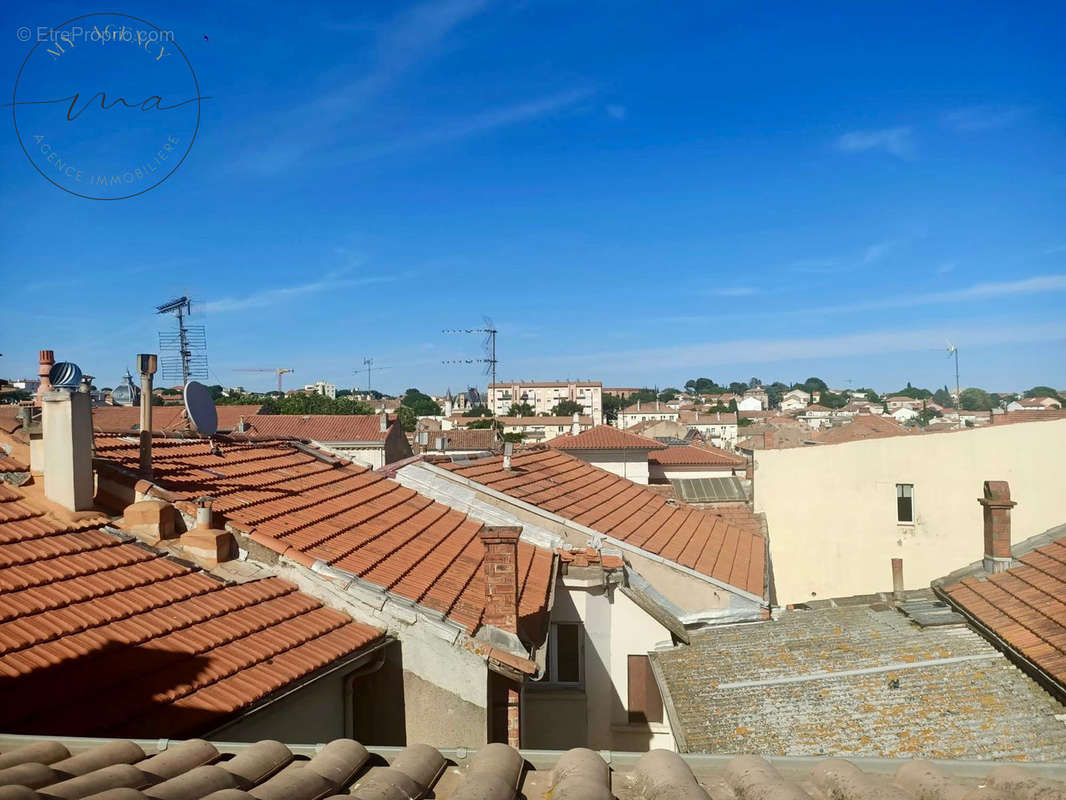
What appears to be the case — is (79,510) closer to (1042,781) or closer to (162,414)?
(1042,781)

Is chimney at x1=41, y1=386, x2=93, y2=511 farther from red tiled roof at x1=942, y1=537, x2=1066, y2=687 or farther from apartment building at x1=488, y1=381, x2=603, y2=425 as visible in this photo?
apartment building at x1=488, y1=381, x2=603, y2=425

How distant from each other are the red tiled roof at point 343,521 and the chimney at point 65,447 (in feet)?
3.24

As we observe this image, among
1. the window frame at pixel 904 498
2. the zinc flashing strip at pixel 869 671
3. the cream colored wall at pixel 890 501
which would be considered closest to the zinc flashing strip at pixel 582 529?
the zinc flashing strip at pixel 869 671

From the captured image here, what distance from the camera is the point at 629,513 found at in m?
16.9

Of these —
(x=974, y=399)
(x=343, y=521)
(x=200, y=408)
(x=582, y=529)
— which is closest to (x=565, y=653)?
(x=582, y=529)

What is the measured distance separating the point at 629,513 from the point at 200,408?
9.22m

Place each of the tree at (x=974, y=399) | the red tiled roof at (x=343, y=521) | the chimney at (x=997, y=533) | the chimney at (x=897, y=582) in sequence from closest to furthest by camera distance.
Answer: the red tiled roof at (x=343, y=521) < the chimney at (x=997, y=533) < the chimney at (x=897, y=582) < the tree at (x=974, y=399)

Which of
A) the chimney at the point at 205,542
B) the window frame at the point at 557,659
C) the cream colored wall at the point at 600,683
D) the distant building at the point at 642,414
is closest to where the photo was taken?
the chimney at the point at 205,542

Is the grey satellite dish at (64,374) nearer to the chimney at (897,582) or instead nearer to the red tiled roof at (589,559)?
the red tiled roof at (589,559)

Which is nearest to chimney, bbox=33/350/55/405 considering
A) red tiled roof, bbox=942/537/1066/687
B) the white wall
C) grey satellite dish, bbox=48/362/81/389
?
grey satellite dish, bbox=48/362/81/389

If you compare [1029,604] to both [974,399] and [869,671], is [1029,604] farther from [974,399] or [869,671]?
[974,399]

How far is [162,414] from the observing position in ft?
142

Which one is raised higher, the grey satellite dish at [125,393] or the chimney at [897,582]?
the grey satellite dish at [125,393]

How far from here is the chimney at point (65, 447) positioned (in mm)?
7082
